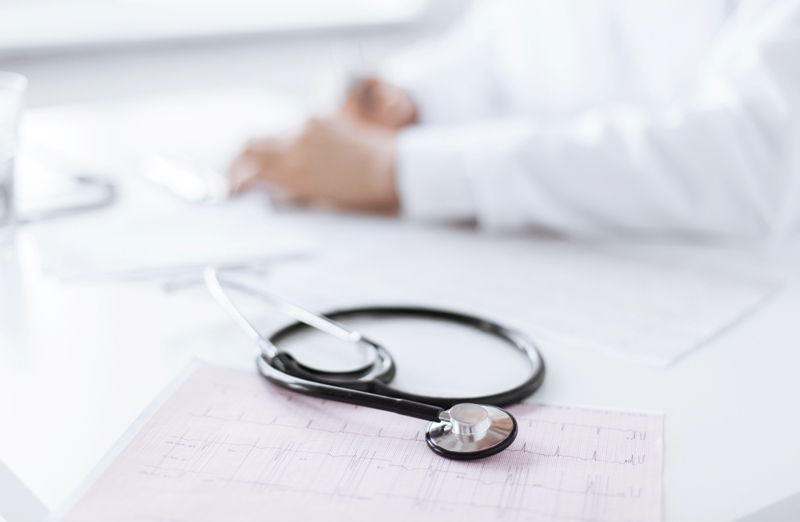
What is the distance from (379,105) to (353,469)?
2.75ft

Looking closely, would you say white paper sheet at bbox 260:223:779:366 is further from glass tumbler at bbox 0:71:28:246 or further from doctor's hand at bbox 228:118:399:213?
glass tumbler at bbox 0:71:28:246

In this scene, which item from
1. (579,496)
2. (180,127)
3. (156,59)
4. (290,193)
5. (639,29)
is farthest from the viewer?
(156,59)

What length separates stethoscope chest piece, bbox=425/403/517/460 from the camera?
1.16 ft

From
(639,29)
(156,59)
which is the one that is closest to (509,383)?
(639,29)

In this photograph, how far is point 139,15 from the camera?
1941mm

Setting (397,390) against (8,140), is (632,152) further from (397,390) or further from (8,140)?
(8,140)

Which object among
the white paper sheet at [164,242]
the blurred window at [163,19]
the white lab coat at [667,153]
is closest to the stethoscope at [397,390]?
the white paper sheet at [164,242]

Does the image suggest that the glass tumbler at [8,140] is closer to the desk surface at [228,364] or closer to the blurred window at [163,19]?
the desk surface at [228,364]

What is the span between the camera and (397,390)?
1.30ft

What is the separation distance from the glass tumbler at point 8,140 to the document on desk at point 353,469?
373 millimetres

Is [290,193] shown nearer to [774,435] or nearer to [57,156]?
[57,156]

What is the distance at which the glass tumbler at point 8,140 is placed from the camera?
66cm

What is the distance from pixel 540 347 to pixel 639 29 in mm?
619

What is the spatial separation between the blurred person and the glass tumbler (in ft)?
0.79
